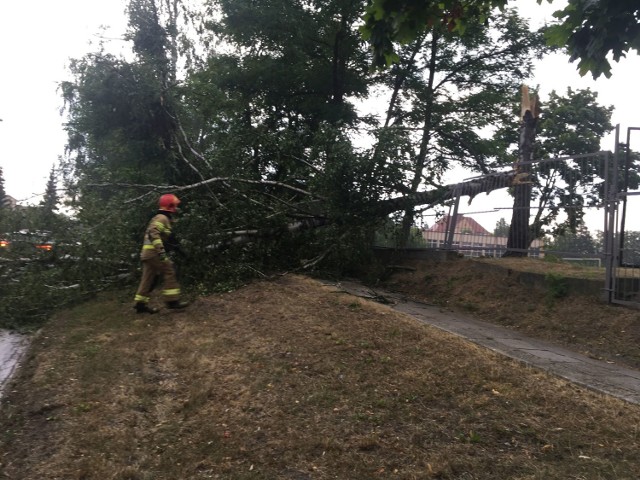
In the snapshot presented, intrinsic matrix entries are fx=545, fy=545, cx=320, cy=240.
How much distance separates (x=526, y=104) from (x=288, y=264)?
6.50 metres

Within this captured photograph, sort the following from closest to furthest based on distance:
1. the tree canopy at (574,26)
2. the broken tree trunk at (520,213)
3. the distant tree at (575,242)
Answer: the tree canopy at (574,26) < the distant tree at (575,242) < the broken tree trunk at (520,213)

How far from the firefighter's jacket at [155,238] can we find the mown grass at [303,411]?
56.3 inches

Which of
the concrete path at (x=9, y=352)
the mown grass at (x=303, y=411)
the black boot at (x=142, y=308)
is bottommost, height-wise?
the concrete path at (x=9, y=352)

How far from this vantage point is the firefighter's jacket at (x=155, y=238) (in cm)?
770

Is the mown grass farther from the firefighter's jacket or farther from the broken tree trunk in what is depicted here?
the broken tree trunk

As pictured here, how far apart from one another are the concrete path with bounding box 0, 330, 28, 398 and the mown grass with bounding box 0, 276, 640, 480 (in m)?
0.18

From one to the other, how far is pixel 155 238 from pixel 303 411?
4234 millimetres

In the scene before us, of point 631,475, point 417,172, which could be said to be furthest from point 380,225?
point 631,475

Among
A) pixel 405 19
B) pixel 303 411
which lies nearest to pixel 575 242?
pixel 405 19

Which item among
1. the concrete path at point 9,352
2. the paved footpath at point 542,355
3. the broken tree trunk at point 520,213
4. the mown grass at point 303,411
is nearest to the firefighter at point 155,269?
the mown grass at point 303,411

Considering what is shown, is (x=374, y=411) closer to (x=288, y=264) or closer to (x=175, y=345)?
(x=175, y=345)

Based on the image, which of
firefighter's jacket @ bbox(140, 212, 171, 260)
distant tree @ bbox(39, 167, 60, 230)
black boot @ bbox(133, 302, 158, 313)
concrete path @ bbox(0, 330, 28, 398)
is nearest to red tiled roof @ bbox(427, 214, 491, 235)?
firefighter's jacket @ bbox(140, 212, 171, 260)

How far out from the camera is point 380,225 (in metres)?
10.9

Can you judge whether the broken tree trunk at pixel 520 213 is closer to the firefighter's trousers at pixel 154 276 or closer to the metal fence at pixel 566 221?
the metal fence at pixel 566 221
